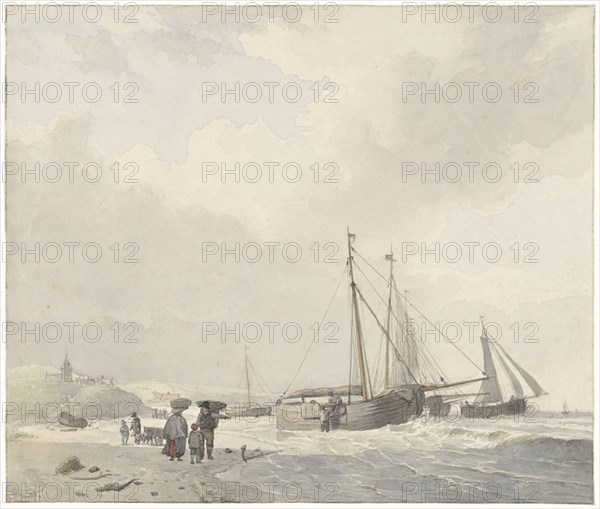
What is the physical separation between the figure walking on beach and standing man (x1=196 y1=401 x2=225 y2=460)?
173 mm

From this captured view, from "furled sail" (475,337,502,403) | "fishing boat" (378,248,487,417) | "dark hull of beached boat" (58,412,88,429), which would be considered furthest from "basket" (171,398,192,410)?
"furled sail" (475,337,502,403)

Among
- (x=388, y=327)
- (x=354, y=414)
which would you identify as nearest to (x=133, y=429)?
(x=354, y=414)

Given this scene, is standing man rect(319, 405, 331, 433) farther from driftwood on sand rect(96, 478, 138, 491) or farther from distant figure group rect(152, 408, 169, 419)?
driftwood on sand rect(96, 478, 138, 491)

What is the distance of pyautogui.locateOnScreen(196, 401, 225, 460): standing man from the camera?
8.04 m

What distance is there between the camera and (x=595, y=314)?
8.05m

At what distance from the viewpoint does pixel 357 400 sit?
8.10 meters

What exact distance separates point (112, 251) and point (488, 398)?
4.36 meters

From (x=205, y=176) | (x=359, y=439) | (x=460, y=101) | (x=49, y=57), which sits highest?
(x=49, y=57)

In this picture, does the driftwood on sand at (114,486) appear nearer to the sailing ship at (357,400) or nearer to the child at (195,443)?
the child at (195,443)

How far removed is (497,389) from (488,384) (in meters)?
0.10

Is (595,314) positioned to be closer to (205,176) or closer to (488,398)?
(488,398)

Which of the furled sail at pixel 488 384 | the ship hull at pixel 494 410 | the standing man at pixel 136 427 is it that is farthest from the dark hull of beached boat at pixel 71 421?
the furled sail at pixel 488 384

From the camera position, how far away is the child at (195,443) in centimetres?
800

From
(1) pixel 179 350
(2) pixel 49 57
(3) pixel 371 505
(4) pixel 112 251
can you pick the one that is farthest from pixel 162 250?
(3) pixel 371 505
